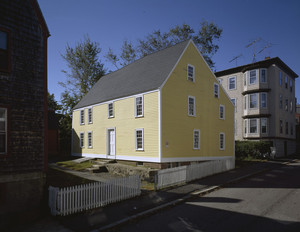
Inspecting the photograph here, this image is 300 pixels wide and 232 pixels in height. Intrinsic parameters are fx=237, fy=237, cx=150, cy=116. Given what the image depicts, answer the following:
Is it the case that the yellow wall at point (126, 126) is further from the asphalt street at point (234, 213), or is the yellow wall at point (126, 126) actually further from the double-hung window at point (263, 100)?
the double-hung window at point (263, 100)

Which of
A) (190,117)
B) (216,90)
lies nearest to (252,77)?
(216,90)

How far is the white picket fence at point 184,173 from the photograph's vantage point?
44.6ft

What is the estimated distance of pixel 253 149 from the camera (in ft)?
99.1

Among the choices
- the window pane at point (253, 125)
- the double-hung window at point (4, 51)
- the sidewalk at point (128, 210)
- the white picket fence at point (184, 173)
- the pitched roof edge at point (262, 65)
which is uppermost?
the pitched roof edge at point (262, 65)

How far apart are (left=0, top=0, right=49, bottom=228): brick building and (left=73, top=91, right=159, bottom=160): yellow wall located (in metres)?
9.22

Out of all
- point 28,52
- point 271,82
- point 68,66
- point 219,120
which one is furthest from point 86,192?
point 68,66

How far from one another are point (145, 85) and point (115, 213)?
41.2 ft

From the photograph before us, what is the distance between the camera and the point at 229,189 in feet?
45.9

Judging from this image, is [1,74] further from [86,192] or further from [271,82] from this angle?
[271,82]

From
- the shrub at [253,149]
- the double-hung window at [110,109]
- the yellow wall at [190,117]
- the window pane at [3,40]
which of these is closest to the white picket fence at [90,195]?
the window pane at [3,40]

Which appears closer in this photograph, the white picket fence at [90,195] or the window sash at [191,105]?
the white picket fence at [90,195]

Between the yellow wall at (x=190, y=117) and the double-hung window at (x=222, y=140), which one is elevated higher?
the yellow wall at (x=190, y=117)

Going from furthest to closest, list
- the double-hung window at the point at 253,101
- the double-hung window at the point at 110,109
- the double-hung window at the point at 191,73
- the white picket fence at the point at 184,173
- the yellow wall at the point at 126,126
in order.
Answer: the double-hung window at the point at 253,101 < the double-hung window at the point at 110,109 < the double-hung window at the point at 191,73 < the yellow wall at the point at 126,126 < the white picket fence at the point at 184,173

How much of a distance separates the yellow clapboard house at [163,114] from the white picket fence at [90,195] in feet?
20.9
